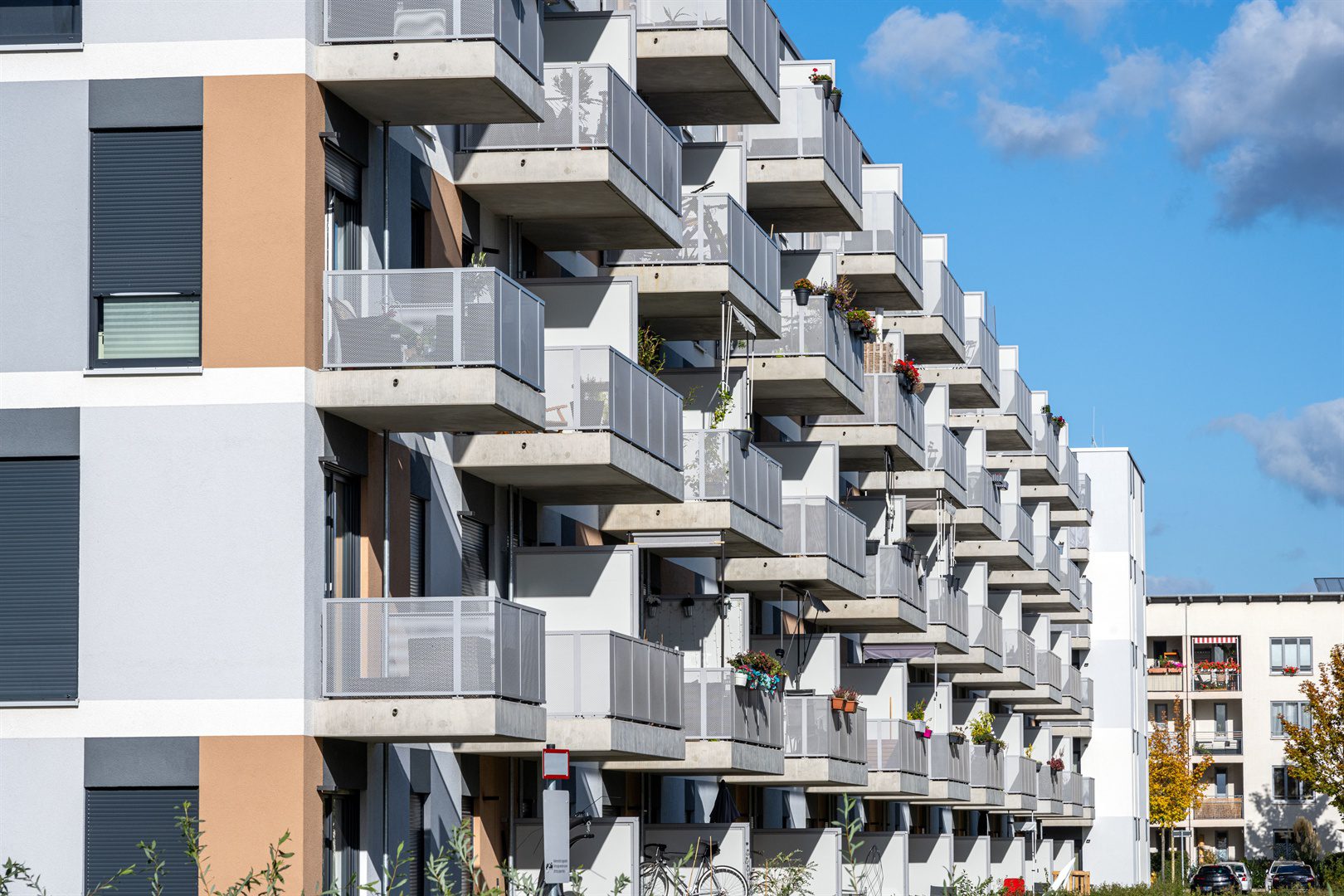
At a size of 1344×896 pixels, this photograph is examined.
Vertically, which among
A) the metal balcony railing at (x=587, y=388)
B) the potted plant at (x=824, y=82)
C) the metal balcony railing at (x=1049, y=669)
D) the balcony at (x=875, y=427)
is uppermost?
the potted plant at (x=824, y=82)

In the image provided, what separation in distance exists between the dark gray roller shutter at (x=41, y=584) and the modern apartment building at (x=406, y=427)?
3 cm

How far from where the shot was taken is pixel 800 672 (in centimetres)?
4153

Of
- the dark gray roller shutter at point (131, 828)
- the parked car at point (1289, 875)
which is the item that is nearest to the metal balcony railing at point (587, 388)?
the dark gray roller shutter at point (131, 828)

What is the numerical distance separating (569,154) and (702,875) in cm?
1005

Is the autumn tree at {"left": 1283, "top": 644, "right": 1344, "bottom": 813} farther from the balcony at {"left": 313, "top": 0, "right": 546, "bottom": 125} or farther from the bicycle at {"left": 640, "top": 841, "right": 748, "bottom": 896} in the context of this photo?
the balcony at {"left": 313, "top": 0, "right": 546, "bottom": 125}

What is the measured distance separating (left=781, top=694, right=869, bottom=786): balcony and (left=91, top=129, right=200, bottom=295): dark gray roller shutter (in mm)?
17518

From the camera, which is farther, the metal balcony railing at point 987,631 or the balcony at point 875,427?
the metal balcony railing at point 987,631

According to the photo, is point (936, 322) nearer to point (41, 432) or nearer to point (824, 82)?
point (824, 82)

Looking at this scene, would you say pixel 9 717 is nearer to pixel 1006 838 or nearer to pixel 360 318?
pixel 360 318

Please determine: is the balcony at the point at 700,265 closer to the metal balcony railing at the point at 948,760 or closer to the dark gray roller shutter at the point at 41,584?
the dark gray roller shutter at the point at 41,584

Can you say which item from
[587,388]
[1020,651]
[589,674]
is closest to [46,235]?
[587,388]

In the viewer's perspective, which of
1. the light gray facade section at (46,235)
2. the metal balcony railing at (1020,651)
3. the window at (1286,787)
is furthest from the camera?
the window at (1286,787)

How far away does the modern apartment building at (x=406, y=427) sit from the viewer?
21000mm

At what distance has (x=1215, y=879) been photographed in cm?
8150
